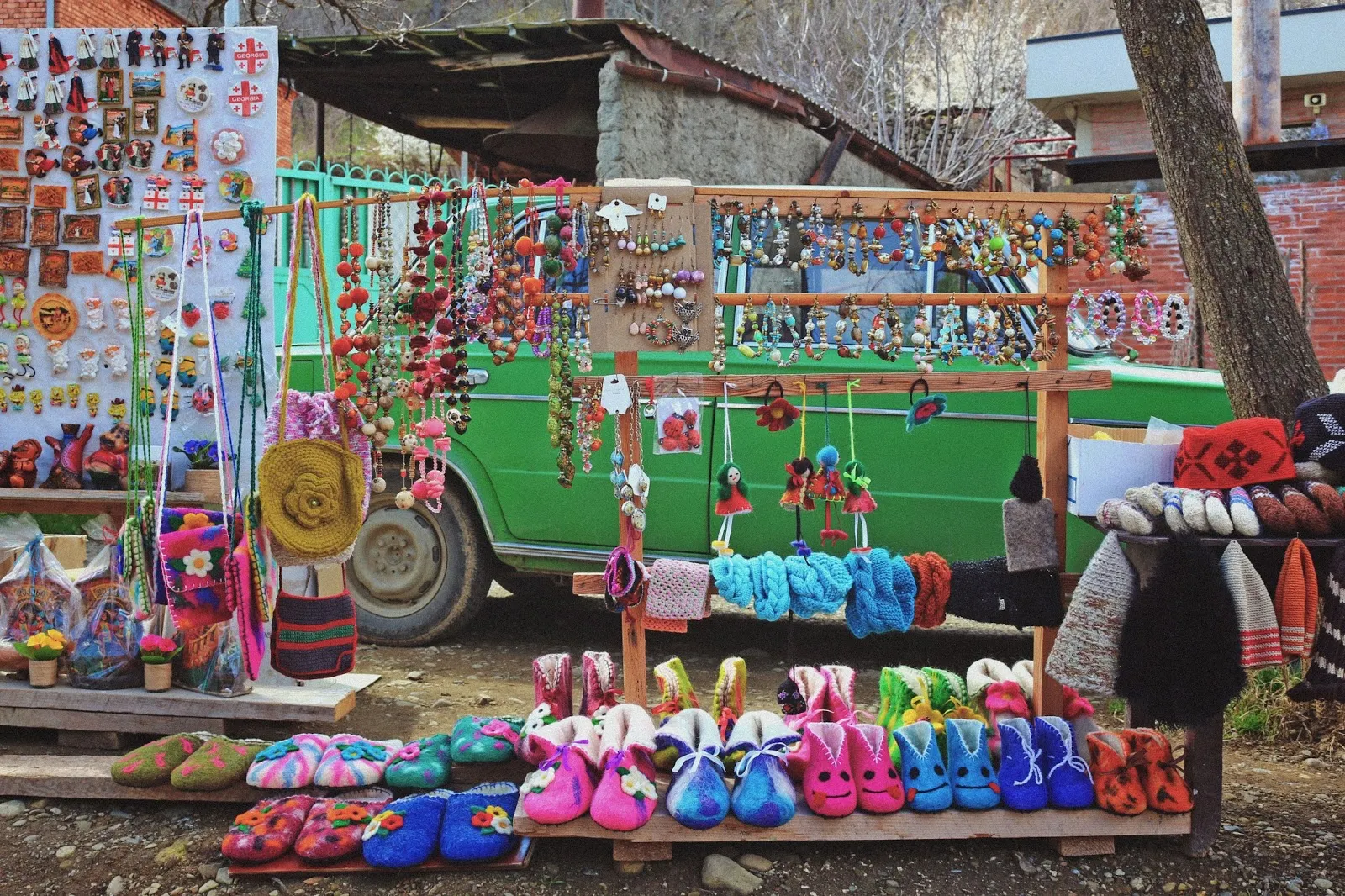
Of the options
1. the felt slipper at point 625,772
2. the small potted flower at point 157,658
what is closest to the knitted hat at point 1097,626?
the felt slipper at point 625,772

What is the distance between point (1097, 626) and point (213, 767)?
2678 mm

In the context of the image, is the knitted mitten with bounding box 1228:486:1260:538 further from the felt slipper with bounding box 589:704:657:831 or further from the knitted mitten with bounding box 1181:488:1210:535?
the felt slipper with bounding box 589:704:657:831

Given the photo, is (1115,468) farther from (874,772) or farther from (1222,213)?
(1222,213)

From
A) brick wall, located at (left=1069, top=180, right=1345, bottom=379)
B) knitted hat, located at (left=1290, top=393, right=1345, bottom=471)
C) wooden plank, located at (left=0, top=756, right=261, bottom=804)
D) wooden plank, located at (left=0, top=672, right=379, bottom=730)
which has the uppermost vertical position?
brick wall, located at (left=1069, top=180, right=1345, bottom=379)

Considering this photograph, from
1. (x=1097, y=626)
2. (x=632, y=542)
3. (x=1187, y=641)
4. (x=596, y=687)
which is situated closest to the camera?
(x=1187, y=641)

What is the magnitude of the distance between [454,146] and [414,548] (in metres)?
6.59

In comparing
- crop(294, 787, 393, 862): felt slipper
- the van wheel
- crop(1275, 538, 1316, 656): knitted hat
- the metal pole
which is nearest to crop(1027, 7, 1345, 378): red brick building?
the metal pole

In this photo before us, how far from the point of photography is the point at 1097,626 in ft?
9.91

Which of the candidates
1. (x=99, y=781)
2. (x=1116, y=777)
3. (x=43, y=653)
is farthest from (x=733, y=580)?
(x=43, y=653)

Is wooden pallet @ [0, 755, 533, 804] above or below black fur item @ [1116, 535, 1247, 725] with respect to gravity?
below

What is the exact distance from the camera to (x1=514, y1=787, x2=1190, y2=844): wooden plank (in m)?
3.12

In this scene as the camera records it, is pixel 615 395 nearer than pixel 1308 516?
No

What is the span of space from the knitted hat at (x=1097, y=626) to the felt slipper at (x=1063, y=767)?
322 millimetres

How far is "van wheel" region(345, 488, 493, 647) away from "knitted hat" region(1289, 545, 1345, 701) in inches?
147
